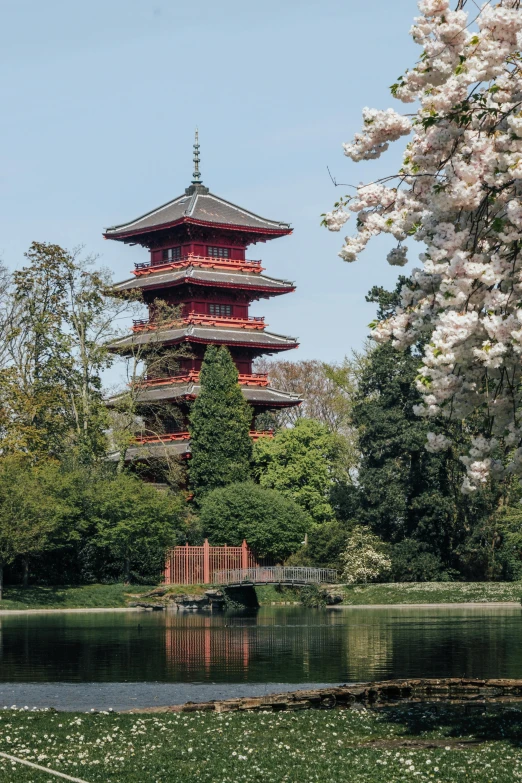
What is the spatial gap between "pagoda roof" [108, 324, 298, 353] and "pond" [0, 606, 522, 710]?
762 inches

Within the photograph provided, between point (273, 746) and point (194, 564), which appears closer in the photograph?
point (273, 746)

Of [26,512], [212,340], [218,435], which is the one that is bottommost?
[26,512]

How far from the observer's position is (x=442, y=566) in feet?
200

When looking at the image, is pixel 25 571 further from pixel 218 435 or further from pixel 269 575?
pixel 218 435

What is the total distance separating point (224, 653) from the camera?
34.3 metres

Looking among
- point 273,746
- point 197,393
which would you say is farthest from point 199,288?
point 273,746

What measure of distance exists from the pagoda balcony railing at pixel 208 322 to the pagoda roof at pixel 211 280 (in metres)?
1.81

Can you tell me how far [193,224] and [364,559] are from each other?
22.9 metres

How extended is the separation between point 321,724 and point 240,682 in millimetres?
7848

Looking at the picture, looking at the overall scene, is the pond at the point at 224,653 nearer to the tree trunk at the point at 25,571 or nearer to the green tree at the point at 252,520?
the tree trunk at the point at 25,571

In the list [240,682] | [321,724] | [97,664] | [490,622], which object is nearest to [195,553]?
[490,622]

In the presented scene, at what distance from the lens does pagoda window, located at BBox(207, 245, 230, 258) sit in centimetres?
7375

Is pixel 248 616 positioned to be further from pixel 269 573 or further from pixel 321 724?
pixel 321 724

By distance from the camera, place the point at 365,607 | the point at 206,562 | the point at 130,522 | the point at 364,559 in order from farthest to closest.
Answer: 1. the point at 364,559
2. the point at 206,562
3. the point at 130,522
4. the point at 365,607
